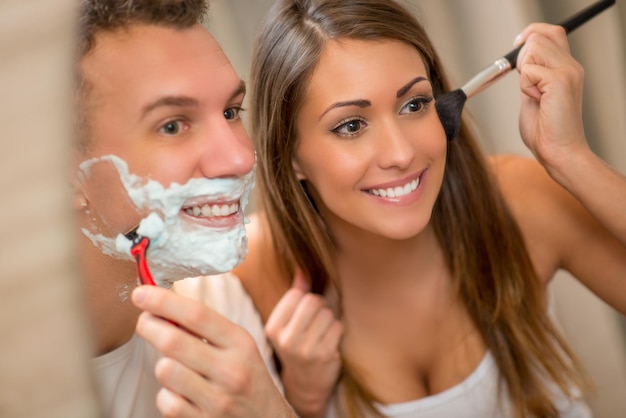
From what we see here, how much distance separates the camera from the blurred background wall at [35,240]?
0.41 meters

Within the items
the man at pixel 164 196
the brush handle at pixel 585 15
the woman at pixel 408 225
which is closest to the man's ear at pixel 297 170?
the woman at pixel 408 225

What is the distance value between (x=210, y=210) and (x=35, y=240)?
0.18m

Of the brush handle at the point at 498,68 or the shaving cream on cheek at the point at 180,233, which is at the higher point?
the shaving cream on cheek at the point at 180,233

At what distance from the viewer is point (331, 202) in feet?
2.62

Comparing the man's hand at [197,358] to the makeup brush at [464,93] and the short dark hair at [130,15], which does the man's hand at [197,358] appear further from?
the makeup brush at [464,93]

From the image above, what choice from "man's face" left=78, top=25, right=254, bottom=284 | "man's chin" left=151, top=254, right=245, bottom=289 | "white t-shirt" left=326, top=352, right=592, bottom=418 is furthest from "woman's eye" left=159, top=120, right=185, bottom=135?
"white t-shirt" left=326, top=352, right=592, bottom=418

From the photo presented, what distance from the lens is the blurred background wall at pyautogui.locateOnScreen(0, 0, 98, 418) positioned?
41 centimetres

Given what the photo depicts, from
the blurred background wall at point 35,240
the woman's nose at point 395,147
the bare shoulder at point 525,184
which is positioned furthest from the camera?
the bare shoulder at point 525,184

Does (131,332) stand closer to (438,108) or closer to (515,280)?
(438,108)

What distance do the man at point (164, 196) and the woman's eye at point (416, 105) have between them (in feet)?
0.76

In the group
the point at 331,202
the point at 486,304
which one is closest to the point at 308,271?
the point at 331,202

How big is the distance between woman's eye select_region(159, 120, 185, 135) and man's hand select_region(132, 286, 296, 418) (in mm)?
121

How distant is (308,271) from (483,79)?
0.31 metres

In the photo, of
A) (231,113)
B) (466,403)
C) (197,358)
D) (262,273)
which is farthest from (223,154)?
(466,403)
